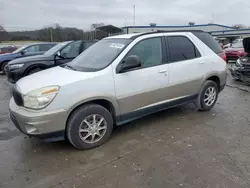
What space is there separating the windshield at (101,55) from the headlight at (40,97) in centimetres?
75

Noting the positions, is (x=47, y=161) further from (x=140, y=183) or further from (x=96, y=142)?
(x=140, y=183)

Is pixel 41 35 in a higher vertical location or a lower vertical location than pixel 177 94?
higher

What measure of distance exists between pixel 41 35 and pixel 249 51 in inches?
1266

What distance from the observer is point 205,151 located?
3367 mm

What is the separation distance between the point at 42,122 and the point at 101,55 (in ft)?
5.33

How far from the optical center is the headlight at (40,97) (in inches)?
120

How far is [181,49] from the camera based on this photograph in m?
4.46

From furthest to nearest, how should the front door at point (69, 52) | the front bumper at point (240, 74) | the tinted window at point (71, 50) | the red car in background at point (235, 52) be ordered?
the red car in background at point (235, 52) < the front bumper at point (240, 74) < the tinted window at point (71, 50) < the front door at point (69, 52)

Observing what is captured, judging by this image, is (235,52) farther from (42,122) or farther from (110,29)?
(42,122)

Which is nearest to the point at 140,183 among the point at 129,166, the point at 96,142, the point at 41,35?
the point at 129,166

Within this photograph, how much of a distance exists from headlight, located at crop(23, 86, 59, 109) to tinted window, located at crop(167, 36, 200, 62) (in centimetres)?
234

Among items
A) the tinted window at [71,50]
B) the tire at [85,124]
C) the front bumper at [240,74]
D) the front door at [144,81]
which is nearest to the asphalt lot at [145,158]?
the tire at [85,124]

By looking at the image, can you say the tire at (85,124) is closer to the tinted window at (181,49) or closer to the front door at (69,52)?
the tinted window at (181,49)

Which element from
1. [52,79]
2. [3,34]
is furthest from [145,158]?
[3,34]
